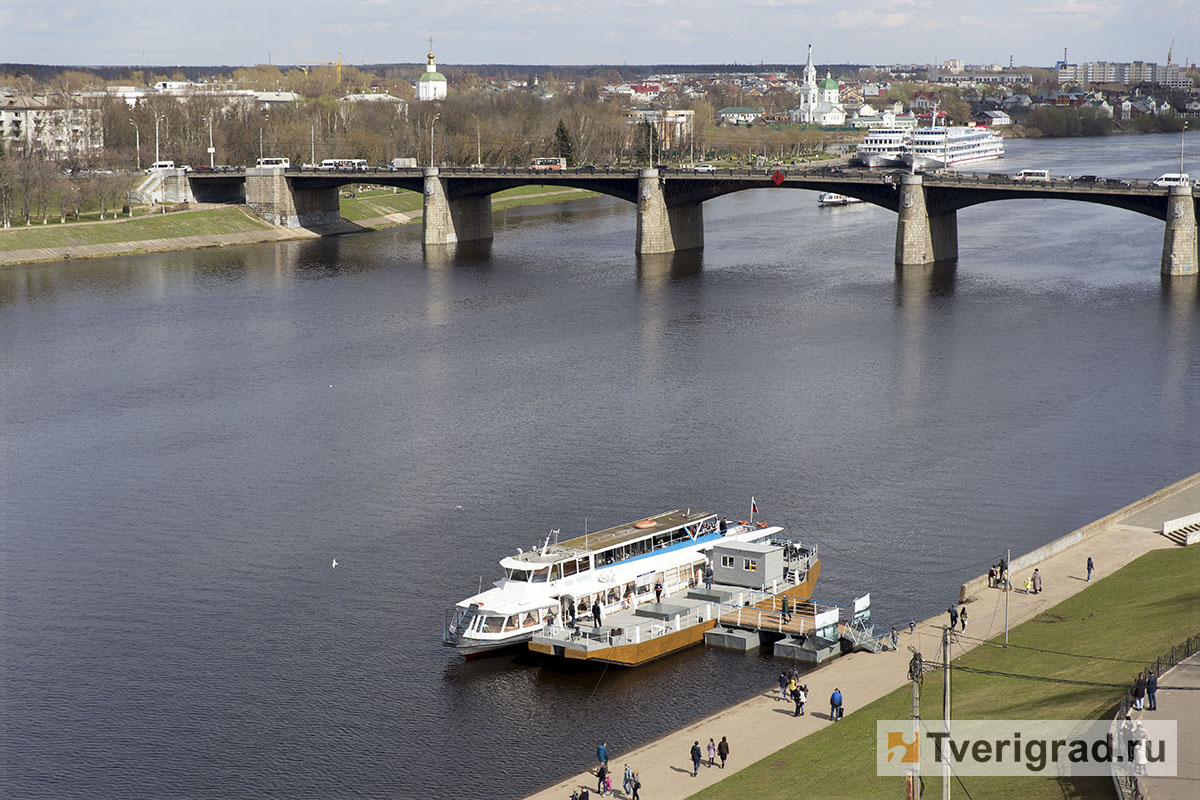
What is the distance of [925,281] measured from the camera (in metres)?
111

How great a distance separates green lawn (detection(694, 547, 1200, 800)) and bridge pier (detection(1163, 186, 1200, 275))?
64.9 metres

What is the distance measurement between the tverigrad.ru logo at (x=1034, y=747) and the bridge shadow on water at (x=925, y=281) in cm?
6708

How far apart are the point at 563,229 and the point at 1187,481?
108121 millimetres

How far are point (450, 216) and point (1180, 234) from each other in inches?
2616

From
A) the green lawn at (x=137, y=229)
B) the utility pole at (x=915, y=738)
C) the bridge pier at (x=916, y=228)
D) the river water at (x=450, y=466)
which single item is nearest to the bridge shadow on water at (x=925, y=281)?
the river water at (x=450, y=466)

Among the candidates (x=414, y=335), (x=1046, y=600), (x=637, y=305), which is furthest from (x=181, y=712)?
(x=637, y=305)

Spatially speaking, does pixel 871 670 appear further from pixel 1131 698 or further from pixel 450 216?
pixel 450 216

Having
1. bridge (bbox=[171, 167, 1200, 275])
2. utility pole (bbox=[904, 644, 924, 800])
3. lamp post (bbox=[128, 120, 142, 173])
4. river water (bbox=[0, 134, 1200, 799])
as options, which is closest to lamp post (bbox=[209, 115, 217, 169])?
bridge (bbox=[171, 167, 1200, 275])

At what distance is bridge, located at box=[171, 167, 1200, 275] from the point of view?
11050cm

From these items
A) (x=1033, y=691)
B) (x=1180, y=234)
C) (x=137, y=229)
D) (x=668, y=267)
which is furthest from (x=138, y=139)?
(x=1033, y=691)

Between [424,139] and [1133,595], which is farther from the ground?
[424,139]

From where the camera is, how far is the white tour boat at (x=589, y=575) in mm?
44688

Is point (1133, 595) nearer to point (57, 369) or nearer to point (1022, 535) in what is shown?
point (1022, 535)

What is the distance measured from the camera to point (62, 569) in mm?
49781
